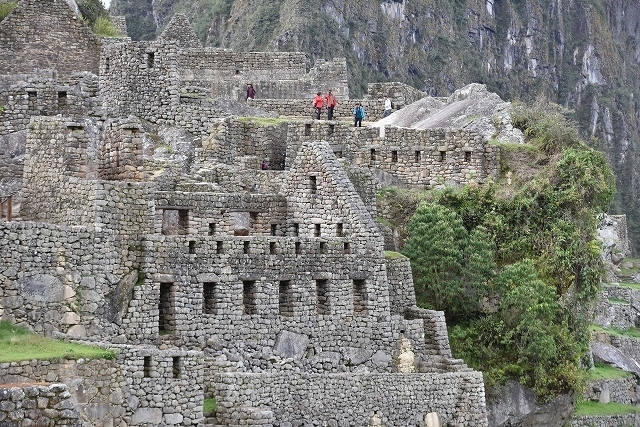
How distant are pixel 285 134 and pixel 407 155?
11.2 ft

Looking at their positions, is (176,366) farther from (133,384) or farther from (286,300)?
(286,300)

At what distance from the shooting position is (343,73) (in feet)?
167

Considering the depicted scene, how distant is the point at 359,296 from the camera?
3469 cm

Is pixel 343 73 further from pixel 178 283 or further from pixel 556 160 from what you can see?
pixel 178 283

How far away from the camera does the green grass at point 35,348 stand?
2623 centimetres

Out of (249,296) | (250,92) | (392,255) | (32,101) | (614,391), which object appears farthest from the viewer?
(614,391)

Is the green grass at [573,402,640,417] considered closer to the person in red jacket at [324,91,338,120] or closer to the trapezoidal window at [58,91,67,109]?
the person in red jacket at [324,91,338,120]

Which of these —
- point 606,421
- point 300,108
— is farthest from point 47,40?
point 606,421

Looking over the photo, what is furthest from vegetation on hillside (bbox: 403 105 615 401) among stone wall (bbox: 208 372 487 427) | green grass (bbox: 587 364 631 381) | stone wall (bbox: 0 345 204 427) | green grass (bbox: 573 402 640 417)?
stone wall (bbox: 0 345 204 427)

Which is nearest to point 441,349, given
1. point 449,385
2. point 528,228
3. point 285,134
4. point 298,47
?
point 449,385

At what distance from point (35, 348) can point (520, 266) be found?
48.7 feet

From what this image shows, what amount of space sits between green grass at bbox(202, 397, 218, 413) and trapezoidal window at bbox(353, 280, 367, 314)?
18.3 feet

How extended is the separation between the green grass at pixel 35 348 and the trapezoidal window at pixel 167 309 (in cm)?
341

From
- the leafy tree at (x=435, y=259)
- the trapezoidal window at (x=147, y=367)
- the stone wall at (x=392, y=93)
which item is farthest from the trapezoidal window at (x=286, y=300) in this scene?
the stone wall at (x=392, y=93)
